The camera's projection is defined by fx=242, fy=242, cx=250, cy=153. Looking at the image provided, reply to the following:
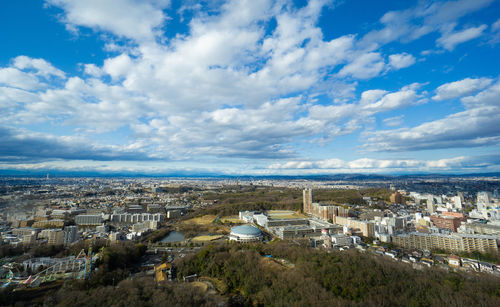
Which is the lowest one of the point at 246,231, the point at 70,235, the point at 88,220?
the point at 246,231

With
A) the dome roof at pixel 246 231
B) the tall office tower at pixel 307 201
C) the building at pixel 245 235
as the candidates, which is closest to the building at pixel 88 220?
the building at pixel 245 235

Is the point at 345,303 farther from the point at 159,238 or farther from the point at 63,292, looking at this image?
the point at 159,238

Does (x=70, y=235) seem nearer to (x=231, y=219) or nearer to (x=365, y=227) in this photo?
(x=231, y=219)

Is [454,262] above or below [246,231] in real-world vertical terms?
below

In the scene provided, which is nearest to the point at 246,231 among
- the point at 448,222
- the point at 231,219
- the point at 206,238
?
the point at 206,238

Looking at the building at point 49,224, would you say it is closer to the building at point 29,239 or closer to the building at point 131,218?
the building at point 29,239

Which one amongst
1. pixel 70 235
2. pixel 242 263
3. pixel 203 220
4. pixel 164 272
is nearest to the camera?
pixel 242 263

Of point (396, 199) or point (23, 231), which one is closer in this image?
point (23, 231)

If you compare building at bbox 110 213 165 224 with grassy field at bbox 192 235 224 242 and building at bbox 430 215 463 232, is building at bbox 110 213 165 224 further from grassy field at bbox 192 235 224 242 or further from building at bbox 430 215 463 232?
building at bbox 430 215 463 232
